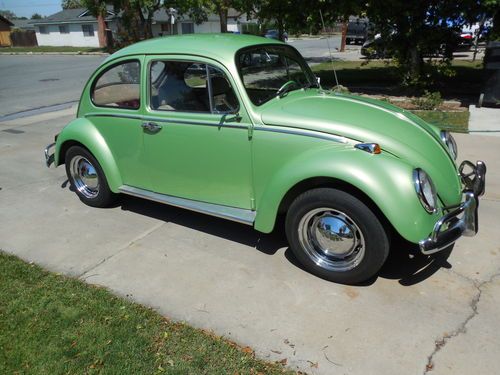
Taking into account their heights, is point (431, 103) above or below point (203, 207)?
below

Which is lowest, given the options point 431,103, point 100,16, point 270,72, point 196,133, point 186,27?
point 431,103

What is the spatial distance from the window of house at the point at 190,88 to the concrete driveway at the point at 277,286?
49.9 inches

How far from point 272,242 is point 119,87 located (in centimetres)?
223

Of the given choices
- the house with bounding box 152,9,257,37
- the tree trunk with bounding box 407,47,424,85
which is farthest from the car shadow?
the house with bounding box 152,9,257,37

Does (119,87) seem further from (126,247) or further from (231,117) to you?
(126,247)

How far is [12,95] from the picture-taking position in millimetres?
13586

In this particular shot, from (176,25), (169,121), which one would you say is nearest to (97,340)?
(169,121)

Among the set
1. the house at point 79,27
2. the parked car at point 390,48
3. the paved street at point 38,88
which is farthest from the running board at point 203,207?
the house at point 79,27

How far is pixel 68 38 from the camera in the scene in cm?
4891

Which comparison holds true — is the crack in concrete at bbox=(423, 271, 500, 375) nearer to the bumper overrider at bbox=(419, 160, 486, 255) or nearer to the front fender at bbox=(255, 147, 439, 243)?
the bumper overrider at bbox=(419, 160, 486, 255)

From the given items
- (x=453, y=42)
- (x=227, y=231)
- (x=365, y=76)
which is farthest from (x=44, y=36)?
(x=227, y=231)

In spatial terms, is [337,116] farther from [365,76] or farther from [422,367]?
[365,76]

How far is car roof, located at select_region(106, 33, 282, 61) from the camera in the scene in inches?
143

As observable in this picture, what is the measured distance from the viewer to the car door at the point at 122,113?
409 centimetres
